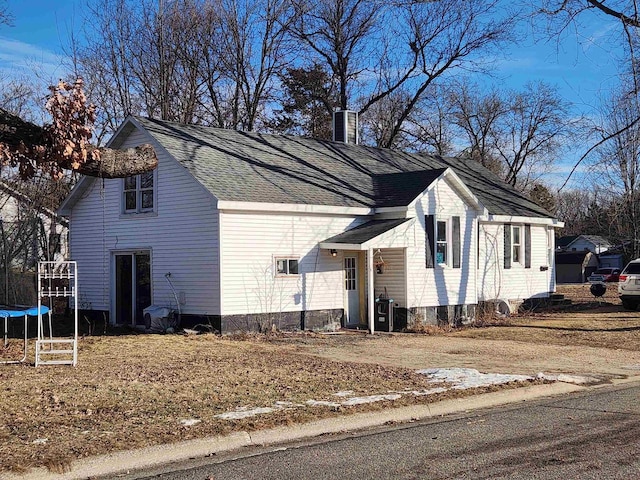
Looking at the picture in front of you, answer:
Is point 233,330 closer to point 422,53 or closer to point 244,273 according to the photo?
point 244,273

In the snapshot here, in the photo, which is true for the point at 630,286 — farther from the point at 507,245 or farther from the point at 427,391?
the point at 427,391

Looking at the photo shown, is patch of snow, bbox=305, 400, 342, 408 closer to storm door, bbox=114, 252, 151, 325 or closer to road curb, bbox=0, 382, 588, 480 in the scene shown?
road curb, bbox=0, 382, 588, 480

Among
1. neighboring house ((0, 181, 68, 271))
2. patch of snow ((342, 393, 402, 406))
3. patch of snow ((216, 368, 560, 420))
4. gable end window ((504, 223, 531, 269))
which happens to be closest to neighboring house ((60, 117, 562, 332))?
gable end window ((504, 223, 531, 269))

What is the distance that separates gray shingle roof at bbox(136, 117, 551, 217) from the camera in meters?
19.8

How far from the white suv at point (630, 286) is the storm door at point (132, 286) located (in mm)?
16021

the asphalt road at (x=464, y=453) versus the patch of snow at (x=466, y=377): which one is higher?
the patch of snow at (x=466, y=377)

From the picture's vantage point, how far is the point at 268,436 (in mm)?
8172

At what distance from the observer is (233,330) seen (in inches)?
736

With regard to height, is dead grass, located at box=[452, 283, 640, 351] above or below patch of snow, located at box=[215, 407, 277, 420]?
below

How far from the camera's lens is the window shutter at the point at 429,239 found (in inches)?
849

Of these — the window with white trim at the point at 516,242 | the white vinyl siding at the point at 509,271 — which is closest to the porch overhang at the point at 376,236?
the white vinyl siding at the point at 509,271

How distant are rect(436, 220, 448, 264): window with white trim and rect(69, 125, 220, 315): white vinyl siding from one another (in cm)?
692

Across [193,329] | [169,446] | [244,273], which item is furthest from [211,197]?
[169,446]

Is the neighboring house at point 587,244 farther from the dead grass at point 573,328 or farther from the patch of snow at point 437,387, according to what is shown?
the patch of snow at point 437,387
